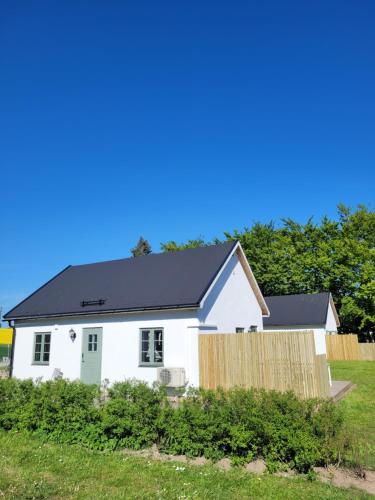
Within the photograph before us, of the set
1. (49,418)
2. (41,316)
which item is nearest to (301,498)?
(49,418)

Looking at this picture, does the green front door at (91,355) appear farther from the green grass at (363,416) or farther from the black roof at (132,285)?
the green grass at (363,416)

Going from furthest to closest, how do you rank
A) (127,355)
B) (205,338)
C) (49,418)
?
(127,355) → (205,338) → (49,418)

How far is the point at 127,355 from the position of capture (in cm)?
1536

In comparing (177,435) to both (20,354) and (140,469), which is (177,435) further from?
(20,354)

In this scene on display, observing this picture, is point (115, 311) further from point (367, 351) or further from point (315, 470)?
point (367, 351)

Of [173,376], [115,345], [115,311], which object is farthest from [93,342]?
[173,376]

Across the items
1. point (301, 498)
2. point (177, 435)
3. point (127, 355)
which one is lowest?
point (301, 498)

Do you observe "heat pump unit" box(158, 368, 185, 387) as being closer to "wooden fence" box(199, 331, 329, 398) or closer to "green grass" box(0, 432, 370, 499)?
"wooden fence" box(199, 331, 329, 398)

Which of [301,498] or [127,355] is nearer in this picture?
[301,498]

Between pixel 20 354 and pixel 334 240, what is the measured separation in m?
34.8

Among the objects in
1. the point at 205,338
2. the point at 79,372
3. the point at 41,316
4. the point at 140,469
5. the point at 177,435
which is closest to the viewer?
the point at 140,469

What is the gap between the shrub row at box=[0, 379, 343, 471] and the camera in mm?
6730

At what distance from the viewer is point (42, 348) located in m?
18.0

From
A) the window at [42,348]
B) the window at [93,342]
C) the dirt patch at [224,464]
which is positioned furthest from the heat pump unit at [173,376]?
the window at [42,348]
